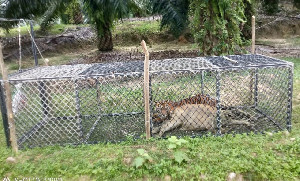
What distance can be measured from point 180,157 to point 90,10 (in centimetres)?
870

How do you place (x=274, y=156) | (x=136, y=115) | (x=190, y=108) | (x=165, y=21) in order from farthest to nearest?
(x=165, y=21)
(x=136, y=115)
(x=190, y=108)
(x=274, y=156)

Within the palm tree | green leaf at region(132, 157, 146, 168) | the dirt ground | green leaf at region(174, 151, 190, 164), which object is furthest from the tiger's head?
the dirt ground

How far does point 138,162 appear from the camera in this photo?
3275 millimetres

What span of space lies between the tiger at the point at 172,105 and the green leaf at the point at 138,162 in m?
1.47

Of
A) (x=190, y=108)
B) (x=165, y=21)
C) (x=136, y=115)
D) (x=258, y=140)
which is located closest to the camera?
(x=258, y=140)

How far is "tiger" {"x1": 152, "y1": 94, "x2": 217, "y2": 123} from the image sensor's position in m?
4.60

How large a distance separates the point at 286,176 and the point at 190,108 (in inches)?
67.0

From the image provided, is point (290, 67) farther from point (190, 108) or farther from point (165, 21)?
point (165, 21)

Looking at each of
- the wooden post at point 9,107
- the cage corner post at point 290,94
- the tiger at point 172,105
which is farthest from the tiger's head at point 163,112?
the wooden post at point 9,107

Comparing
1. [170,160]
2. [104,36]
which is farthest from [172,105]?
[104,36]

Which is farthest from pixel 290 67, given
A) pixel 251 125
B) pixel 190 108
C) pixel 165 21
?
pixel 165 21

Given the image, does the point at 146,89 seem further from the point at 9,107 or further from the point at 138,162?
the point at 9,107

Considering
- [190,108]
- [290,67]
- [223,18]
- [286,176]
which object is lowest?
[286,176]

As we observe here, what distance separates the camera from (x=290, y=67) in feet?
12.7
